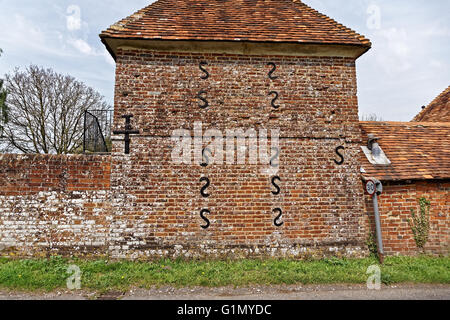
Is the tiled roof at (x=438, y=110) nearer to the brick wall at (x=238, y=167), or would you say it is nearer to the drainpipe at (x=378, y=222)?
the brick wall at (x=238, y=167)

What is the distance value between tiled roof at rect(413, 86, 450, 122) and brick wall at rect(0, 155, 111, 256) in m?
13.4

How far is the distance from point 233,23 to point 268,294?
6375 millimetres

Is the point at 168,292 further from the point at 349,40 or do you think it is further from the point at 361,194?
the point at 349,40

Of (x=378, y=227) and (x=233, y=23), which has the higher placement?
(x=233, y=23)

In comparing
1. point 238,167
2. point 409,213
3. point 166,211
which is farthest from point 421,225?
point 166,211

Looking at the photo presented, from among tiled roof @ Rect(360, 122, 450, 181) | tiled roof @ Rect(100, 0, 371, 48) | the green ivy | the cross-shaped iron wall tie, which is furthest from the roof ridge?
the cross-shaped iron wall tie

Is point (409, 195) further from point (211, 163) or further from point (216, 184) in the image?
point (211, 163)

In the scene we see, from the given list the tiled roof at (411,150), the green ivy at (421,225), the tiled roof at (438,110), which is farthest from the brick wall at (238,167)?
the tiled roof at (438,110)

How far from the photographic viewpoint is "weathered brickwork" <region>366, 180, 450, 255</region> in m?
6.09

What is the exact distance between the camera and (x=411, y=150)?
7.25 m

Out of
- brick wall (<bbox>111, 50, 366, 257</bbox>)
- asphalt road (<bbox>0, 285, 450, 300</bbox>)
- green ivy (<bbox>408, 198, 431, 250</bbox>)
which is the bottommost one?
asphalt road (<bbox>0, 285, 450, 300</bbox>)

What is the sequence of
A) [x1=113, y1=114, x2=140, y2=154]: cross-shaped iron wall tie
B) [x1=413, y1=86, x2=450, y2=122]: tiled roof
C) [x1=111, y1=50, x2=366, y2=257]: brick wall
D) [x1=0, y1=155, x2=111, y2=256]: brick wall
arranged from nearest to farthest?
[x1=0, y1=155, x2=111, y2=256]: brick wall
[x1=111, y1=50, x2=366, y2=257]: brick wall
[x1=113, y1=114, x2=140, y2=154]: cross-shaped iron wall tie
[x1=413, y1=86, x2=450, y2=122]: tiled roof

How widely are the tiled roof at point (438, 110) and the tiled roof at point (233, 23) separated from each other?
24.7 feet

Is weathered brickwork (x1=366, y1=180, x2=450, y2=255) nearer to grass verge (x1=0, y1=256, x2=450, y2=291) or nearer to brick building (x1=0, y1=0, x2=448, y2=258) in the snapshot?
grass verge (x1=0, y1=256, x2=450, y2=291)
